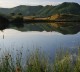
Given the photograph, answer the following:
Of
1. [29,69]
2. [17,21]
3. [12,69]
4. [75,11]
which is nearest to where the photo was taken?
[29,69]

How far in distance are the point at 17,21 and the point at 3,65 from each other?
55117mm

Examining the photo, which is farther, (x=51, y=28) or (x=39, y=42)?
(x=51, y=28)

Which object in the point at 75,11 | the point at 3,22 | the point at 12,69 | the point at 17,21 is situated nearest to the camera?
the point at 12,69

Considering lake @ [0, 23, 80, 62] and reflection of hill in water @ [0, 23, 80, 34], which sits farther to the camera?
Answer: reflection of hill in water @ [0, 23, 80, 34]

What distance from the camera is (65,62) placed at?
861 centimetres

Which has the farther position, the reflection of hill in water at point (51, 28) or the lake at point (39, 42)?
the reflection of hill in water at point (51, 28)

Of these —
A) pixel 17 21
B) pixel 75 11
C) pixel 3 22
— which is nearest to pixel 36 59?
pixel 3 22

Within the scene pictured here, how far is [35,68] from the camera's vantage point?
8.40 meters

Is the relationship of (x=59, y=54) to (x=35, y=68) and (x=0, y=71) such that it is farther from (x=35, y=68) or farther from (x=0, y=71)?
(x=0, y=71)

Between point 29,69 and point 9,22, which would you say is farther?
point 9,22

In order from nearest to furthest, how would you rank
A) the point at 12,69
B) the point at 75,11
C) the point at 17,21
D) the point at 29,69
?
the point at 29,69 < the point at 12,69 < the point at 17,21 < the point at 75,11

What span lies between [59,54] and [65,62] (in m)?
0.36

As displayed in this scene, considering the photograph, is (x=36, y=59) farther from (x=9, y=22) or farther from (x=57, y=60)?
(x=9, y=22)

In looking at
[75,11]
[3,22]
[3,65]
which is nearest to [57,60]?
[3,65]
